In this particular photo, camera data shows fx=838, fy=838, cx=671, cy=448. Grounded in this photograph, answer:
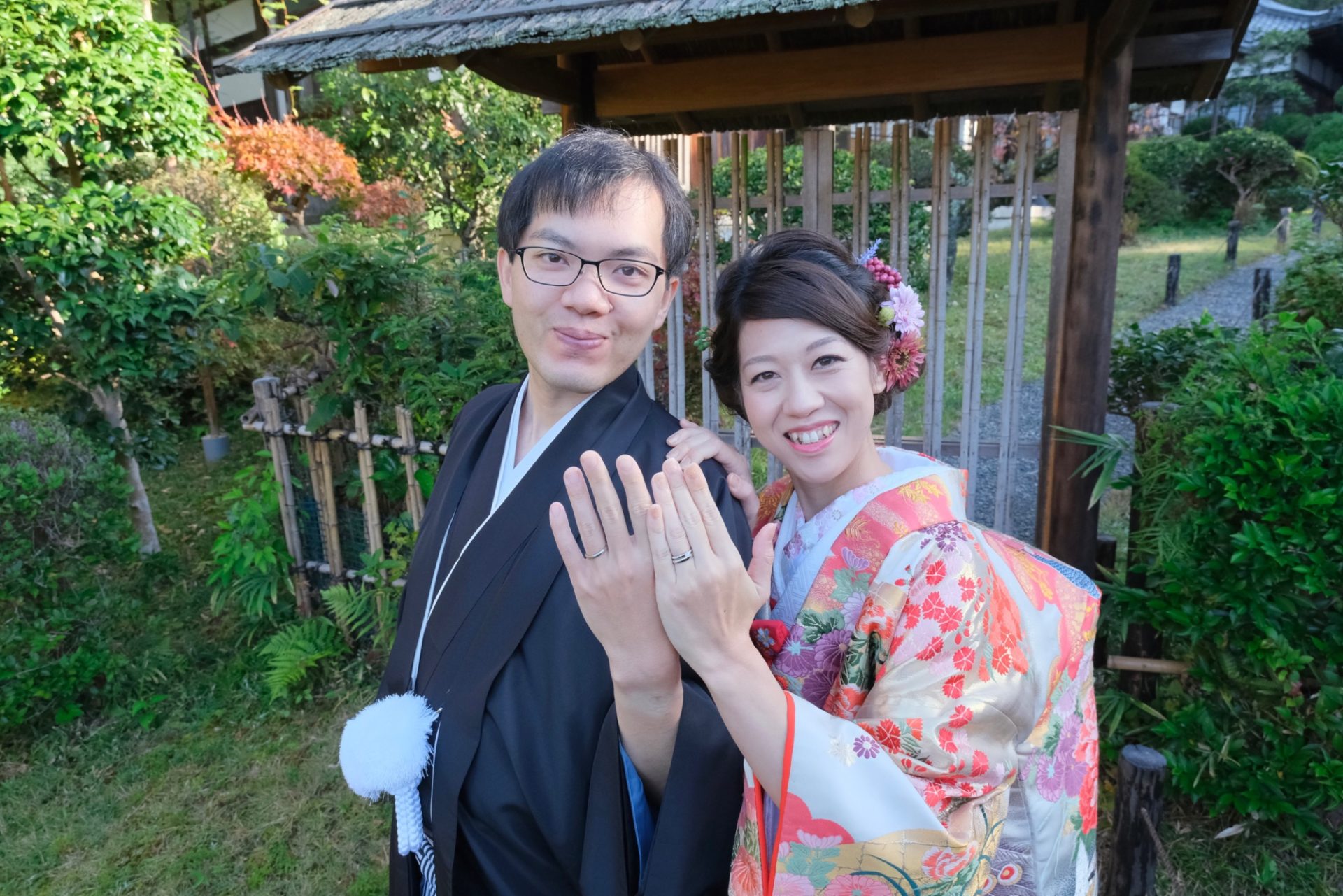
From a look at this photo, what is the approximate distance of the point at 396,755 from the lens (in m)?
1.64

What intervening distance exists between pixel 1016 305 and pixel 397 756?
11.6 feet

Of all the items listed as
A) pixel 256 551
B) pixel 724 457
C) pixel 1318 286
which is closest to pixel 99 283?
pixel 256 551

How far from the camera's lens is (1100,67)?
10.2 feet

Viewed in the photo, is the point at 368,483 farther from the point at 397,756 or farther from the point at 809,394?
the point at 809,394

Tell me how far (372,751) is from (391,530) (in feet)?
9.30

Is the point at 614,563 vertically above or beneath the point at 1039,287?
above

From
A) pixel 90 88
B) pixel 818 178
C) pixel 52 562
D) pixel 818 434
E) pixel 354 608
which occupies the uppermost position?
pixel 90 88

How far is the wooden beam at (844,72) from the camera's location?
3.50 m

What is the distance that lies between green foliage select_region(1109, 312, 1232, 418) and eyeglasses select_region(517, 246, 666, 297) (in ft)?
10.1

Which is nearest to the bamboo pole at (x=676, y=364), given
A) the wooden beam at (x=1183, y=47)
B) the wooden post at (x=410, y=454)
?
the wooden post at (x=410, y=454)

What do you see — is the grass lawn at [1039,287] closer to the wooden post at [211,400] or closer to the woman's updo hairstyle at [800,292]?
the woman's updo hairstyle at [800,292]

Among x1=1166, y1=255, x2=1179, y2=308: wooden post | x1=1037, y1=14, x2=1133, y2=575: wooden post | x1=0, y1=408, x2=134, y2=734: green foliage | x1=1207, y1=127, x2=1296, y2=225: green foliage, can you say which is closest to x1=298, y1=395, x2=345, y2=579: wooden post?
x1=0, y1=408, x2=134, y2=734: green foliage

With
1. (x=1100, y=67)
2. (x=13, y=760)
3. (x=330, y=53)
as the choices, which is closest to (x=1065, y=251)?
(x=1100, y=67)

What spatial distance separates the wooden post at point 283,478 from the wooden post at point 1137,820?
4.20m
